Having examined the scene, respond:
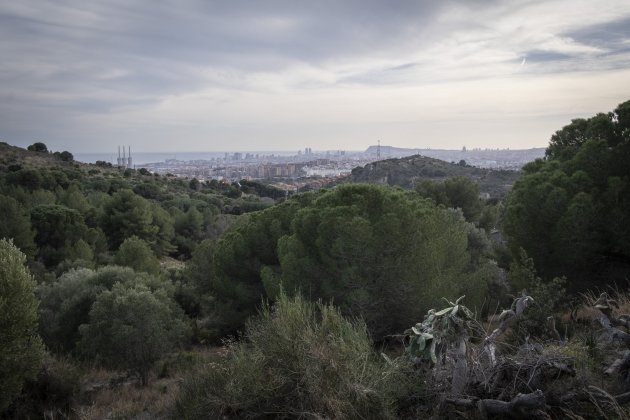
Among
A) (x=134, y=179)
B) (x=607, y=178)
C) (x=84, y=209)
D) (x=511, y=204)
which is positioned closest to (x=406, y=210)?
(x=511, y=204)

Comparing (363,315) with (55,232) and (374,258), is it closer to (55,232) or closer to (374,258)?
(374,258)

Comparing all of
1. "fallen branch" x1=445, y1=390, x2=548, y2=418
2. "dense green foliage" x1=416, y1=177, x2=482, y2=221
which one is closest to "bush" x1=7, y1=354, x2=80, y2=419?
"fallen branch" x1=445, y1=390, x2=548, y2=418

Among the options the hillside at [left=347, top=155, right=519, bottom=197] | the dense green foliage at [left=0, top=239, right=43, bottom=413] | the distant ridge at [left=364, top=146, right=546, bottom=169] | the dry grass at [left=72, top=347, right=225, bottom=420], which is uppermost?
the distant ridge at [left=364, top=146, right=546, bottom=169]

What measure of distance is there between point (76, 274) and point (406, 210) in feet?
41.3

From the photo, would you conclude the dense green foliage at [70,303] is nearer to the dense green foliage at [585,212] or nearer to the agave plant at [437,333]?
the agave plant at [437,333]

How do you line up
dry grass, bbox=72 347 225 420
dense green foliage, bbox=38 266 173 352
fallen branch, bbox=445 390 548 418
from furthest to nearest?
dense green foliage, bbox=38 266 173 352, dry grass, bbox=72 347 225 420, fallen branch, bbox=445 390 548 418

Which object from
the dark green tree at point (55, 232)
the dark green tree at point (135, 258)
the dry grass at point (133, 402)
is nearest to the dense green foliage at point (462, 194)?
the dark green tree at point (135, 258)

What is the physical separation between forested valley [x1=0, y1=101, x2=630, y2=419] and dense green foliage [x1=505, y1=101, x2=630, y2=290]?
0.04 metres

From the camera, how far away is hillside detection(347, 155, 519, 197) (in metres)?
51.5

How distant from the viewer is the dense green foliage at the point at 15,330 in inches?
321

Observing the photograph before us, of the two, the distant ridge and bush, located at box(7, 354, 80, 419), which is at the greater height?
the distant ridge

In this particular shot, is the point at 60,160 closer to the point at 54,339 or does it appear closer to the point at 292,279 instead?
the point at 54,339

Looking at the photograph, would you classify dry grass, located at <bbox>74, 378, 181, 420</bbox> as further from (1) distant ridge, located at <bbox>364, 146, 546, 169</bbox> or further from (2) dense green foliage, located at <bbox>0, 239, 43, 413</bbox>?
(1) distant ridge, located at <bbox>364, 146, 546, 169</bbox>

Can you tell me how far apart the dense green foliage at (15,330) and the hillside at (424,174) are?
43.4 m
